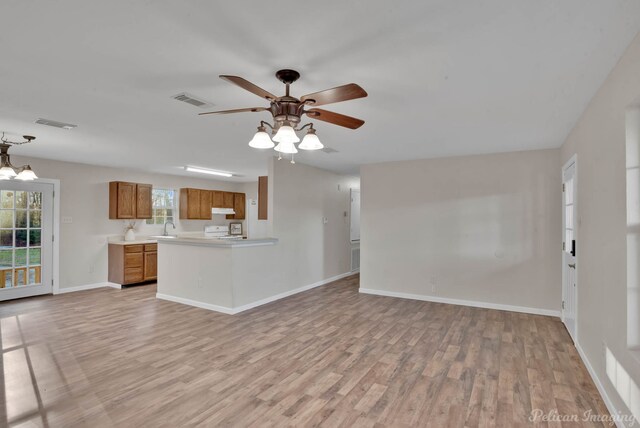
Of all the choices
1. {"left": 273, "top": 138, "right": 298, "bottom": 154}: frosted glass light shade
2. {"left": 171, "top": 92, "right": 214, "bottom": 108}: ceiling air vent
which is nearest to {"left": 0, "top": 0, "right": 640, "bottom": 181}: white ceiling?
{"left": 171, "top": 92, "right": 214, "bottom": 108}: ceiling air vent

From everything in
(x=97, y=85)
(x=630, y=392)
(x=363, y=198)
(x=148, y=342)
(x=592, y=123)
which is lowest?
(x=148, y=342)

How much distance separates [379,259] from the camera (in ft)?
19.3

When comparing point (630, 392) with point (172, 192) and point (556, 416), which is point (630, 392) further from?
point (172, 192)

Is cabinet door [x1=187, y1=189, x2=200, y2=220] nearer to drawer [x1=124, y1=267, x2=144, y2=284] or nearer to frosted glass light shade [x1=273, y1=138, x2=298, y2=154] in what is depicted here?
drawer [x1=124, y1=267, x2=144, y2=284]

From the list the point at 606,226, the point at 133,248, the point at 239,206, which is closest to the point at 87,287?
the point at 133,248

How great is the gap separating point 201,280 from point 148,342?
1.45 m

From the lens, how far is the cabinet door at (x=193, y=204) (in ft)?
25.6

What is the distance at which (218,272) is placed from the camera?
15.6 feet

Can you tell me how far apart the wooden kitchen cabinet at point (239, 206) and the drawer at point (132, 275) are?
3.06m

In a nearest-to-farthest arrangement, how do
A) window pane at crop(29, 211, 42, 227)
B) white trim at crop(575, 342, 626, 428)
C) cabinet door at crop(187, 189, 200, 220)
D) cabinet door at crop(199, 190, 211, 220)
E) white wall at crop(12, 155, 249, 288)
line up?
1. white trim at crop(575, 342, 626, 428)
2. window pane at crop(29, 211, 42, 227)
3. white wall at crop(12, 155, 249, 288)
4. cabinet door at crop(187, 189, 200, 220)
5. cabinet door at crop(199, 190, 211, 220)

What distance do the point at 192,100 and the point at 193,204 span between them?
549 cm

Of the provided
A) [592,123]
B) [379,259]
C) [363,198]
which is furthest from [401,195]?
[592,123]

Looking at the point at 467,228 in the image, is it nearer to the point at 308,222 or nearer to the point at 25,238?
the point at 308,222

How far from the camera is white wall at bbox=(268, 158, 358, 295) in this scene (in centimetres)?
550
